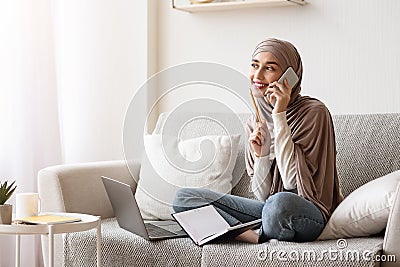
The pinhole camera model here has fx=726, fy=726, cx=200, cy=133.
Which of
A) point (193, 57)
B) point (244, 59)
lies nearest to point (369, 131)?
point (244, 59)

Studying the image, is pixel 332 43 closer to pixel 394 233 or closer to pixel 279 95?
pixel 279 95

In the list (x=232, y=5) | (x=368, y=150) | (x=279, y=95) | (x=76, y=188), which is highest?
(x=232, y=5)

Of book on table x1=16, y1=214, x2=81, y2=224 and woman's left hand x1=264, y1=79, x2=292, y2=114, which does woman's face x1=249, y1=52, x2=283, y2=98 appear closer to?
woman's left hand x1=264, y1=79, x2=292, y2=114

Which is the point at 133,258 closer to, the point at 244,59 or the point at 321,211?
the point at 321,211

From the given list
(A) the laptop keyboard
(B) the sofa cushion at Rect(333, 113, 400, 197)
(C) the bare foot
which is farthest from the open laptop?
(B) the sofa cushion at Rect(333, 113, 400, 197)

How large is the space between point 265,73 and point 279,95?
13cm

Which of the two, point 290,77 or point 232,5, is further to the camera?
point 232,5

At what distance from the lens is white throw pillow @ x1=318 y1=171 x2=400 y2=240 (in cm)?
224

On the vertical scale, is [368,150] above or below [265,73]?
below

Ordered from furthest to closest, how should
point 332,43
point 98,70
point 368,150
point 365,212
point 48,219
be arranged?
point 98,70
point 332,43
point 368,150
point 48,219
point 365,212

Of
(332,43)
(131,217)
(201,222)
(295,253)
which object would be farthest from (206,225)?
(332,43)

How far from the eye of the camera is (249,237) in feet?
7.79

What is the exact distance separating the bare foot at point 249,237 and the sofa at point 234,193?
0.03 meters

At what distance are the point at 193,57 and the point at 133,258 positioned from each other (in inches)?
58.0
